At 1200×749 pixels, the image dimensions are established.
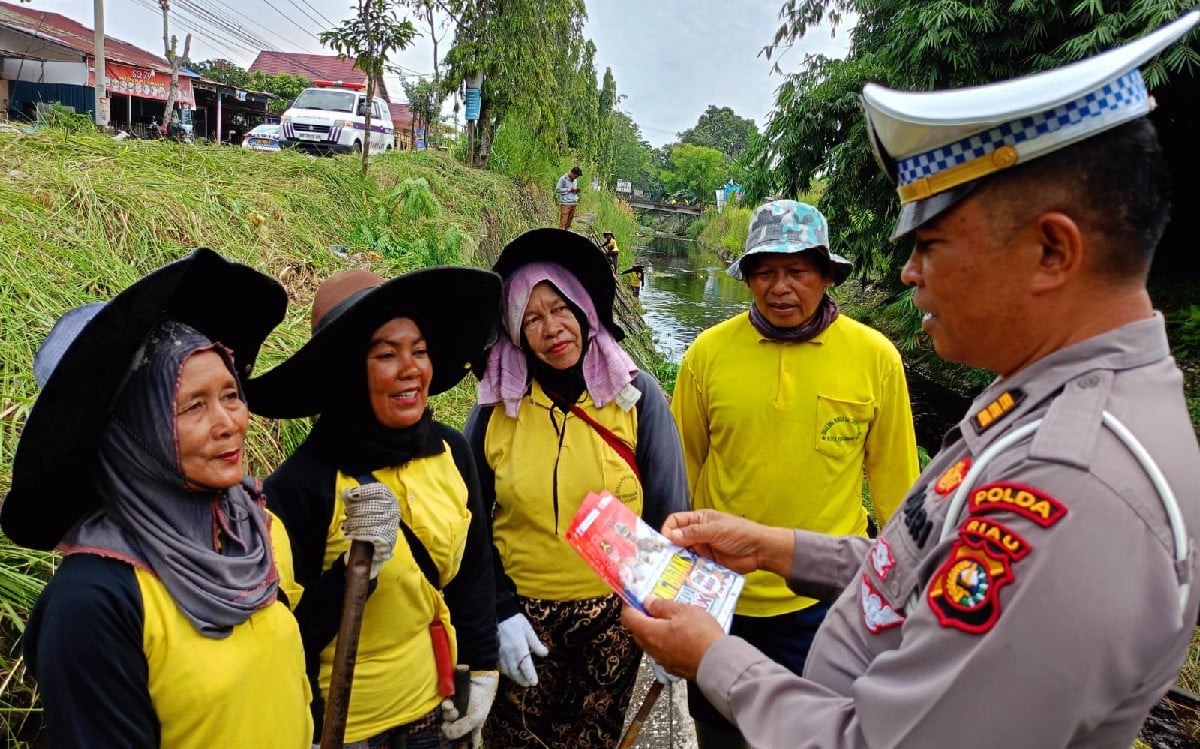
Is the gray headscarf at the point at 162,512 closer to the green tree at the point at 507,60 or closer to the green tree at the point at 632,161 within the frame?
the green tree at the point at 507,60

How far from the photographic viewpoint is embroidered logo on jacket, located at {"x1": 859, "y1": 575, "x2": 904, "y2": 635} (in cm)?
112

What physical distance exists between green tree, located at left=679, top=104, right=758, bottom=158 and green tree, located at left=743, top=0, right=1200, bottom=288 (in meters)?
83.5

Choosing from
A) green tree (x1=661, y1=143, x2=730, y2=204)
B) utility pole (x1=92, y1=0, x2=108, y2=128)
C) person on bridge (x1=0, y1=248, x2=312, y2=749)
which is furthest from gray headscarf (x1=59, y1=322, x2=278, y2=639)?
green tree (x1=661, y1=143, x2=730, y2=204)

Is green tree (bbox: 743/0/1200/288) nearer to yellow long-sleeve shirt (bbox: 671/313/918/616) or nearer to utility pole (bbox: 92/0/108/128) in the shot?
yellow long-sleeve shirt (bbox: 671/313/918/616)

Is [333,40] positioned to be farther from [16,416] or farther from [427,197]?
[16,416]

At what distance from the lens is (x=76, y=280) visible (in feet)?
10.8

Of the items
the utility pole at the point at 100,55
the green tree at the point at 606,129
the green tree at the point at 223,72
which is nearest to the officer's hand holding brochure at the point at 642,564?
the utility pole at the point at 100,55

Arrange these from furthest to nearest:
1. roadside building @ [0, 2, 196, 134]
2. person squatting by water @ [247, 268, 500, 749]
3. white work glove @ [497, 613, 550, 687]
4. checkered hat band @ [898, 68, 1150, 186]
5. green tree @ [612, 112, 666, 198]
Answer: green tree @ [612, 112, 666, 198] < roadside building @ [0, 2, 196, 134] < white work glove @ [497, 613, 550, 687] < person squatting by water @ [247, 268, 500, 749] < checkered hat band @ [898, 68, 1150, 186]

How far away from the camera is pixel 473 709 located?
198 centimetres

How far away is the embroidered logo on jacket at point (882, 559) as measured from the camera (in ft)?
3.78

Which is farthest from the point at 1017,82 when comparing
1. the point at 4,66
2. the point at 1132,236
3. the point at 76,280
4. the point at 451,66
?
the point at 4,66

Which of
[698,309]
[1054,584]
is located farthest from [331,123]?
[1054,584]

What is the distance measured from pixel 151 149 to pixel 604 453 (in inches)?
215

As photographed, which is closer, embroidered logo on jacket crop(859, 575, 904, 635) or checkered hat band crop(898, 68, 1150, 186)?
checkered hat band crop(898, 68, 1150, 186)
